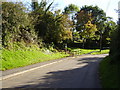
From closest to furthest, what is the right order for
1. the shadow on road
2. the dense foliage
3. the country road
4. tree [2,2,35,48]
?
the shadow on road, the country road, tree [2,2,35,48], the dense foliage

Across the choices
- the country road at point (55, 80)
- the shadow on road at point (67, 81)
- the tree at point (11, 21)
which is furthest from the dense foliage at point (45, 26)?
the shadow on road at point (67, 81)

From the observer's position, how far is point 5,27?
1959cm

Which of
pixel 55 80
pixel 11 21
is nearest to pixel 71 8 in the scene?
pixel 11 21

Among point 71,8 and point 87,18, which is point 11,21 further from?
point 87,18

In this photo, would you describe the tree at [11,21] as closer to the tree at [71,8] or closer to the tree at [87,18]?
the tree at [87,18]

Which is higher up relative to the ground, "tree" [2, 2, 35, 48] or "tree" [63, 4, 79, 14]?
"tree" [63, 4, 79, 14]

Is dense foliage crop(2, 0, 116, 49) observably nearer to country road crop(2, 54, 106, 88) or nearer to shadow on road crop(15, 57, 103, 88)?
country road crop(2, 54, 106, 88)

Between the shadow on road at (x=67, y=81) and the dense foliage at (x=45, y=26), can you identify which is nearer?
the shadow on road at (x=67, y=81)

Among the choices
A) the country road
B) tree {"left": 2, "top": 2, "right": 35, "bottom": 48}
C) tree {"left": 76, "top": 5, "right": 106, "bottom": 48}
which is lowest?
the country road

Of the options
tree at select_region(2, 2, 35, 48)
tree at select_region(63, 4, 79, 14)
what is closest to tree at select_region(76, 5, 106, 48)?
tree at select_region(63, 4, 79, 14)

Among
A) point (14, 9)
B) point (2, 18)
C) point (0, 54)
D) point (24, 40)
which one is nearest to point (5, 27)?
point (2, 18)

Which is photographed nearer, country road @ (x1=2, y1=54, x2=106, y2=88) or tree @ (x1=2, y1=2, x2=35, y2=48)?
country road @ (x1=2, y1=54, x2=106, y2=88)

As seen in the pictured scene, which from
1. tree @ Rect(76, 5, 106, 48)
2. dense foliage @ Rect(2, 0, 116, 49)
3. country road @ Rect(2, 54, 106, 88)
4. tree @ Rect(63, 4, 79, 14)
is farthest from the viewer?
tree @ Rect(63, 4, 79, 14)

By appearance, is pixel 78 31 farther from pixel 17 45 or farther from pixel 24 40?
pixel 17 45
